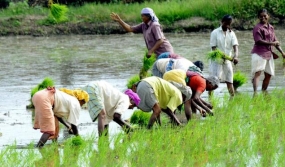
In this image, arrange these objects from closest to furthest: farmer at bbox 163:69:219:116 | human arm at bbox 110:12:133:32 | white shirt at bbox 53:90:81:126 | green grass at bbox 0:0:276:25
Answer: white shirt at bbox 53:90:81:126
farmer at bbox 163:69:219:116
human arm at bbox 110:12:133:32
green grass at bbox 0:0:276:25

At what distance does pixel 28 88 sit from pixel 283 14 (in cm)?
1270

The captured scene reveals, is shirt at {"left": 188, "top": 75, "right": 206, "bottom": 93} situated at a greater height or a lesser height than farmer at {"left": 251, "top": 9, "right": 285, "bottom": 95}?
greater

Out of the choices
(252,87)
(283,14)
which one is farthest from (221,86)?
(283,14)

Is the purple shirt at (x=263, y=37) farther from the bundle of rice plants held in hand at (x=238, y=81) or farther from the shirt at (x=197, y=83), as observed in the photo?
the shirt at (x=197, y=83)

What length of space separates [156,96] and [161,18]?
1579 centimetres

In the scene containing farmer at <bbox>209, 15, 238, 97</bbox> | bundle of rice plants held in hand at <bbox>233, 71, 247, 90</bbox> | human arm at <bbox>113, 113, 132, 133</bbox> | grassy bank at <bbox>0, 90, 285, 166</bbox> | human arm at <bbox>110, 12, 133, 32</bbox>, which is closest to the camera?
grassy bank at <bbox>0, 90, 285, 166</bbox>

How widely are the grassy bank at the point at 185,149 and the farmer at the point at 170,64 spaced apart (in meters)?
0.77

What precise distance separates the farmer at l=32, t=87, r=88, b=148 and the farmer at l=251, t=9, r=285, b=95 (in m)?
4.11

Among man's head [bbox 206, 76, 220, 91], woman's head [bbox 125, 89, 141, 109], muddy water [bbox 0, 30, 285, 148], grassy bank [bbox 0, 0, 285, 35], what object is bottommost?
grassy bank [bbox 0, 0, 285, 35]

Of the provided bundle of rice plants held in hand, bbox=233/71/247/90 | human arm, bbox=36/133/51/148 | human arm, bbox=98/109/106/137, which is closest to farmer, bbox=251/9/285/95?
bundle of rice plants held in hand, bbox=233/71/247/90

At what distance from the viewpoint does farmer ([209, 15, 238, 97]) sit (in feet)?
34.8

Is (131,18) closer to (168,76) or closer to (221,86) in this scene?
(221,86)

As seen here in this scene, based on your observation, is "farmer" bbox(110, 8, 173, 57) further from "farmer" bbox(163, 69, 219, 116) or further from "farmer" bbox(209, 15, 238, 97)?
"farmer" bbox(163, 69, 219, 116)

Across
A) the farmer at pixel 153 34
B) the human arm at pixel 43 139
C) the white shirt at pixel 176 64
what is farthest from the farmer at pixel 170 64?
the human arm at pixel 43 139
